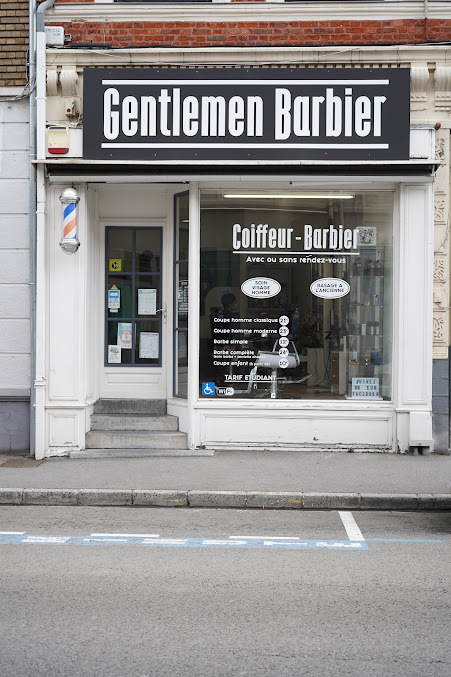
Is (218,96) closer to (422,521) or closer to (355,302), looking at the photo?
(355,302)

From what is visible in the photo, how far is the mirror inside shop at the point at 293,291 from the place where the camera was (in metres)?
10.8

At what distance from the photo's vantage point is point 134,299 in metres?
11.4

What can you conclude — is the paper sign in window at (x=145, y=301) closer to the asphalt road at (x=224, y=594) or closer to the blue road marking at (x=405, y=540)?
the asphalt road at (x=224, y=594)

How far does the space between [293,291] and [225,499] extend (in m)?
3.40

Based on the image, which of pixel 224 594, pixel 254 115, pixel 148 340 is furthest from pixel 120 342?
pixel 224 594

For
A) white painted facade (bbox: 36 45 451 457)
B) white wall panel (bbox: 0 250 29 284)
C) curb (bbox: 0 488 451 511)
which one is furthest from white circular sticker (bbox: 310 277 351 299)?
white wall panel (bbox: 0 250 29 284)

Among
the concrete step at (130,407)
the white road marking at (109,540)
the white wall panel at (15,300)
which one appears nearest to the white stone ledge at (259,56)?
the white wall panel at (15,300)

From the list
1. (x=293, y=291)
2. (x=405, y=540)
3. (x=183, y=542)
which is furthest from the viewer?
(x=293, y=291)

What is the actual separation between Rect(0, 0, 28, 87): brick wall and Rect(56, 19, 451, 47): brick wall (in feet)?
1.76

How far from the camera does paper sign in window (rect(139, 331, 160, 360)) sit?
11.4m

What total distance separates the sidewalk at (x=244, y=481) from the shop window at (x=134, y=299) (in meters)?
1.77

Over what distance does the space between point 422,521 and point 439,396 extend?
9.96 feet

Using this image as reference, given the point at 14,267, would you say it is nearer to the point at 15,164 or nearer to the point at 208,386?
the point at 15,164

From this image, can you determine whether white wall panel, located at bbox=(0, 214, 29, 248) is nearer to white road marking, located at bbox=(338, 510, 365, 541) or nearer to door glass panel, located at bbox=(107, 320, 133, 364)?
door glass panel, located at bbox=(107, 320, 133, 364)
